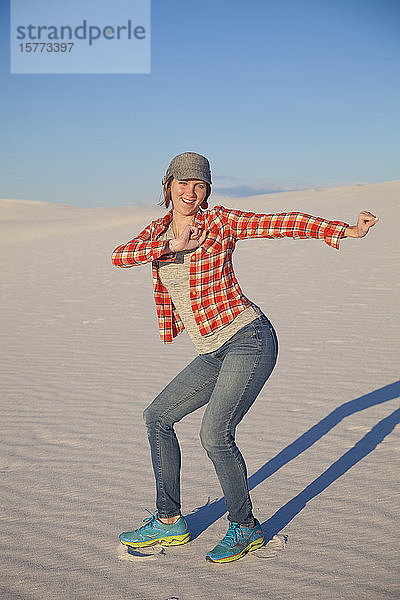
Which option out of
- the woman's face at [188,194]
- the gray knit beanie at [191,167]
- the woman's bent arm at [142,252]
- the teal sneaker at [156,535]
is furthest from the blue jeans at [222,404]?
the gray knit beanie at [191,167]

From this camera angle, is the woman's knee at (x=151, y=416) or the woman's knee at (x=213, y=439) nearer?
the woman's knee at (x=213, y=439)

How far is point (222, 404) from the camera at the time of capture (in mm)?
3455

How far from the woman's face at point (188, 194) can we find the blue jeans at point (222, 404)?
67cm

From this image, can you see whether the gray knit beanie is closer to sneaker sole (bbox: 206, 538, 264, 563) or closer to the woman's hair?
the woman's hair

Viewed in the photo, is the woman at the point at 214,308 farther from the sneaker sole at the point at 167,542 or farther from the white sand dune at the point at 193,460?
the white sand dune at the point at 193,460

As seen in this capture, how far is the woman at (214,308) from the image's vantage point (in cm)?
346

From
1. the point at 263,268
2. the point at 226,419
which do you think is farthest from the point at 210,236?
the point at 263,268

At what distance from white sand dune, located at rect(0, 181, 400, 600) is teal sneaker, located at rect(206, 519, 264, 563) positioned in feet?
0.21

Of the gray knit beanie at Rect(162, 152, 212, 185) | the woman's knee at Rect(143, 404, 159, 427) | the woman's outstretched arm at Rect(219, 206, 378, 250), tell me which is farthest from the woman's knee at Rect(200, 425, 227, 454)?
the gray knit beanie at Rect(162, 152, 212, 185)

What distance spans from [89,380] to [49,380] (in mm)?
513

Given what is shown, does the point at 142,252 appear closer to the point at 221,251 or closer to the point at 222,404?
the point at 221,251

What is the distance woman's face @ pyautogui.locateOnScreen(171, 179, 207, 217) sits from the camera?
140 inches

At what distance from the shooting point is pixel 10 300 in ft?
51.7

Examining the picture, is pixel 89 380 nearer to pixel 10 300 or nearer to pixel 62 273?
pixel 10 300
